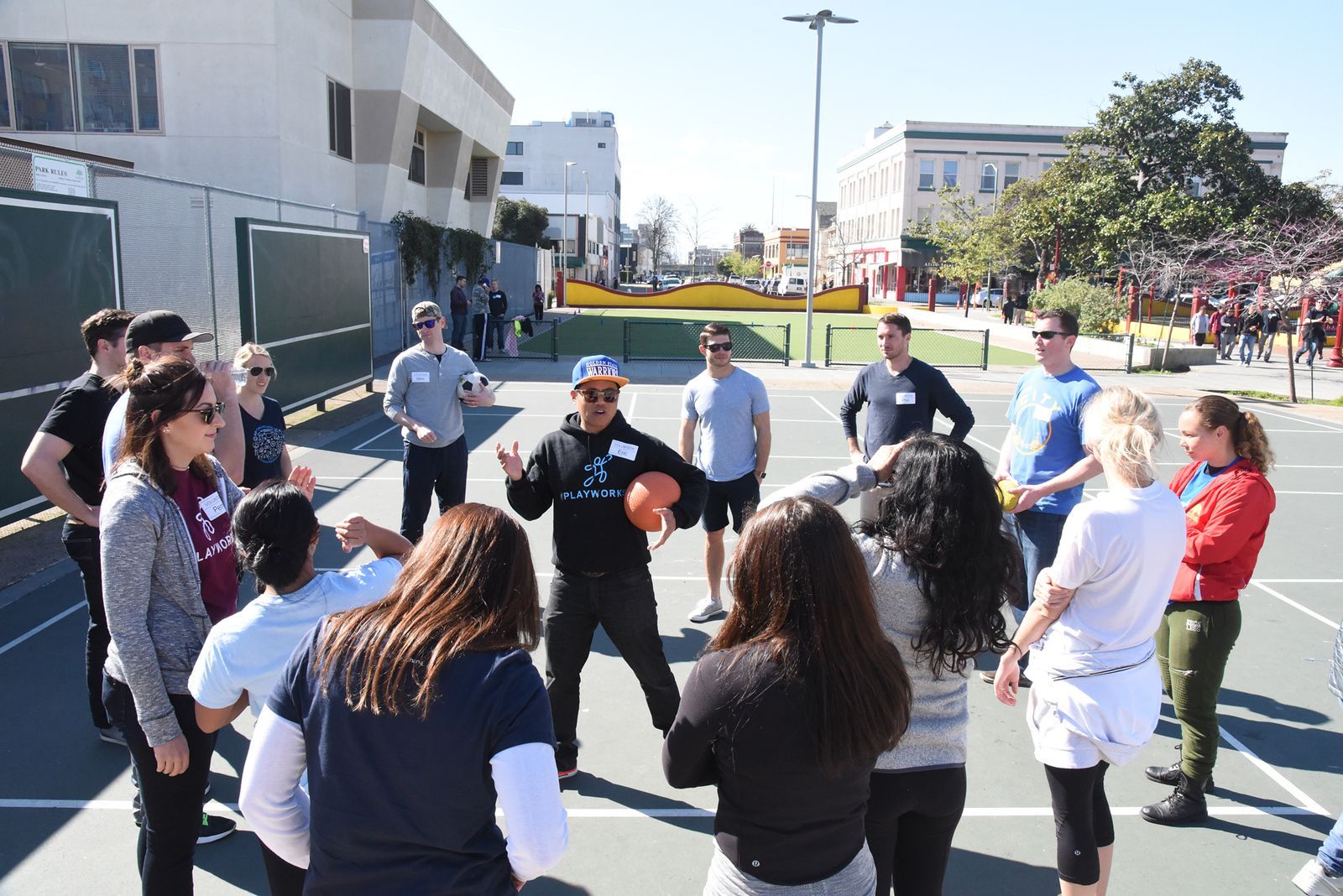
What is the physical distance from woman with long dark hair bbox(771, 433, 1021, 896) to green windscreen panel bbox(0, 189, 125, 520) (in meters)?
8.06

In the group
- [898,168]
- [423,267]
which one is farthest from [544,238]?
[423,267]

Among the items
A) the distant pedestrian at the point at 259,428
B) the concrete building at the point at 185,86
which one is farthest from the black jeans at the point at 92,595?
the concrete building at the point at 185,86

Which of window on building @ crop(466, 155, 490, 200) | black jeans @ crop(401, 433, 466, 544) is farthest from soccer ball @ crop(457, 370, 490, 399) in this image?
window on building @ crop(466, 155, 490, 200)

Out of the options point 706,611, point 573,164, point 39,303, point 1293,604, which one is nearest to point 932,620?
point 706,611

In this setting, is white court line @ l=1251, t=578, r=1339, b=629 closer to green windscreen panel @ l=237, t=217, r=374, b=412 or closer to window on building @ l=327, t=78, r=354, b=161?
green windscreen panel @ l=237, t=217, r=374, b=412

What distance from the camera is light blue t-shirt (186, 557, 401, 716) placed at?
7.95ft

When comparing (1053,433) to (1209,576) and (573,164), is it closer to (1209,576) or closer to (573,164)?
(1209,576)

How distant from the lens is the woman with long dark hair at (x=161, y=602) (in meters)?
2.76

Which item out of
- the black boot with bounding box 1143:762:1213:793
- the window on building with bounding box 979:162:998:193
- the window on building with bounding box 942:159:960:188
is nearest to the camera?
the black boot with bounding box 1143:762:1213:793

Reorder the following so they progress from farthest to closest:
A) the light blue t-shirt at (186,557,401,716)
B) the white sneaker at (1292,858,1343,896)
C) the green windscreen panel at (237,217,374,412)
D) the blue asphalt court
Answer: the green windscreen panel at (237,217,374,412), the blue asphalt court, the white sneaker at (1292,858,1343,896), the light blue t-shirt at (186,557,401,716)

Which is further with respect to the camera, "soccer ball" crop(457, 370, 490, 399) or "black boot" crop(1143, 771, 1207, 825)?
"soccer ball" crop(457, 370, 490, 399)

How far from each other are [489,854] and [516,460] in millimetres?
2396

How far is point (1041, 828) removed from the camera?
13.4 ft

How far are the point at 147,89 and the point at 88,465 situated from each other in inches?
733
